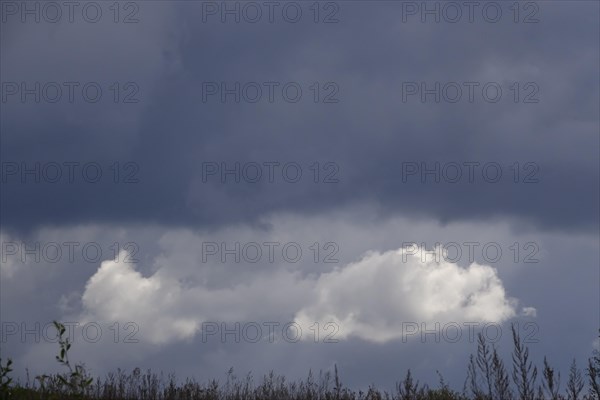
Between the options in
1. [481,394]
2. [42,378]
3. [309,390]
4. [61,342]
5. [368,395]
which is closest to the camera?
[61,342]

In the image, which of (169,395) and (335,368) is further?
(169,395)

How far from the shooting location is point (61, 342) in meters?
11.8

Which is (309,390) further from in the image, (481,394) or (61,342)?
(61,342)

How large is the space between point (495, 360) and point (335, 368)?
177 inches

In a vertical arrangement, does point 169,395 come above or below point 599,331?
below

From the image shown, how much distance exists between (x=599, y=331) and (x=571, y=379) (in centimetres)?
645

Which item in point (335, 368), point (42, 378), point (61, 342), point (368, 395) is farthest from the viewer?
point (368, 395)

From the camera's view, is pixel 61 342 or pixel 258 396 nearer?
pixel 61 342

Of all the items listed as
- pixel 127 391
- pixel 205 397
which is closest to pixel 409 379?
pixel 205 397

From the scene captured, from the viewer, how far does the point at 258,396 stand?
69.9 ft

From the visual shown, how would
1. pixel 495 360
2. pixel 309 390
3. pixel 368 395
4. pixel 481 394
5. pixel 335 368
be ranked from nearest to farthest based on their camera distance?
pixel 495 360 < pixel 481 394 < pixel 335 368 < pixel 368 395 < pixel 309 390

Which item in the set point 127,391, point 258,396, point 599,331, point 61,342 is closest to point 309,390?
point 258,396

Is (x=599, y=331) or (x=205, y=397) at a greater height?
(x=599, y=331)

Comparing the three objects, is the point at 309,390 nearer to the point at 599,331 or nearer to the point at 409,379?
the point at 409,379
